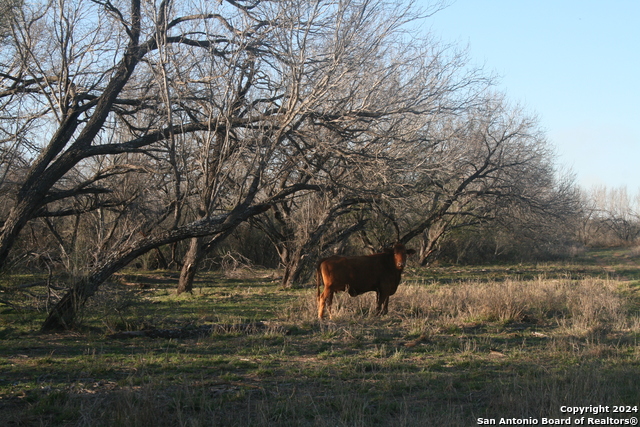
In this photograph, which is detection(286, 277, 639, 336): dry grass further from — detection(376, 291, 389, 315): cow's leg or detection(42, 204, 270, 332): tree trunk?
detection(42, 204, 270, 332): tree trunk

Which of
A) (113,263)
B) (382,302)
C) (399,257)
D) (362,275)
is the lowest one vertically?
(382,302)

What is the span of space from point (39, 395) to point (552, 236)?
23767 millimetres

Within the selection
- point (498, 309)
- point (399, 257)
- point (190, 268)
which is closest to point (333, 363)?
point (399, 257)

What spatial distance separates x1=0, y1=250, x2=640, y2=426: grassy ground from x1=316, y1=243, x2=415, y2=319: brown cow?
359 millimetres

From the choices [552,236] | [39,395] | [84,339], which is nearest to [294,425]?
[39,395]

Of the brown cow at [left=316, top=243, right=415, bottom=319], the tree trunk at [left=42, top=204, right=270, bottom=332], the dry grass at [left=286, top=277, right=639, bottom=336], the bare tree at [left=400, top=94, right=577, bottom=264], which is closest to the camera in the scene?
the tree trunk at [left=42, top=204, right=270, bottom=332]

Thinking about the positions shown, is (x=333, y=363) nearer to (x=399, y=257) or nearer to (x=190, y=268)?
(x=399, y=257)

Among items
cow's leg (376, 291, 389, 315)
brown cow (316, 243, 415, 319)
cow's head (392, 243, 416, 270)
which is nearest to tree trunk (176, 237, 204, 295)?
brown cow (316, 243, 415, 319)

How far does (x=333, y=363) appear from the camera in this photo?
7242 mm

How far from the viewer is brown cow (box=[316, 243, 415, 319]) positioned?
36.0 feet

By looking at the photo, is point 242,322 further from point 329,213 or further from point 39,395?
point 329,213

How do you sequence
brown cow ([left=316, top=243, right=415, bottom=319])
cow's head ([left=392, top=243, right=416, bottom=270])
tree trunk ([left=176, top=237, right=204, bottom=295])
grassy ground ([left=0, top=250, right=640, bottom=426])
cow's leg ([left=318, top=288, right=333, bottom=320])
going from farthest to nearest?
1. tree trunk ([left=176, top=237, right=204, bottom=295])
2. cow's head ([left=392, top=243, right=416, bottom=270])
3. brown cow ([left=316, top=243, right=415, bottom=319])
4. cow's leg ([left=318, top=288, right=333, bottom=320])
5. grassy ground ([left=0, top=250, right=640, bottom=426])

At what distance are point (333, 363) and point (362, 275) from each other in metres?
4.01

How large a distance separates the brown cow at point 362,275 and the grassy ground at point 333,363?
1.18 feet
